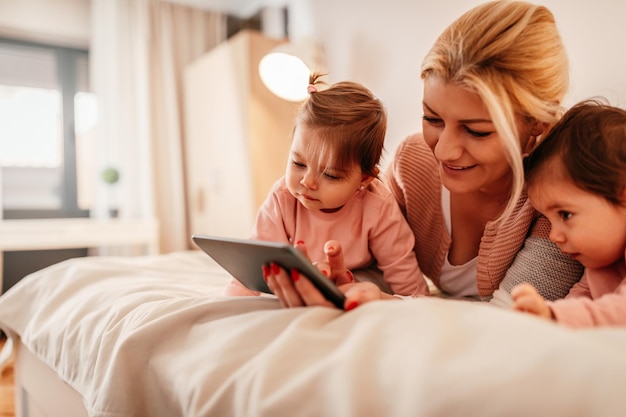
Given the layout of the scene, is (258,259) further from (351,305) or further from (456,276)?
(456,276)

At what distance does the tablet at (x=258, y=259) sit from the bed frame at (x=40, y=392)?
14.9 inches

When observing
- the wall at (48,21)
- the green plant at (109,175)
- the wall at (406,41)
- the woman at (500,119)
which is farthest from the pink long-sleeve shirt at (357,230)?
the wall at (48,21)

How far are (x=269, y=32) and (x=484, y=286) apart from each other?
280 centimetres

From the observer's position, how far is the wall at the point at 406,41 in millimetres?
1472

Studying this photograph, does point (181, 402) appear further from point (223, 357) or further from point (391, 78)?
point (391, 78)

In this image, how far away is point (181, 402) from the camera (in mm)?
561

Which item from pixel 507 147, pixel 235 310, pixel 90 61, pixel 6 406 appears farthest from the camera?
pixel 90 61

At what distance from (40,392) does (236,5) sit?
2.98 m

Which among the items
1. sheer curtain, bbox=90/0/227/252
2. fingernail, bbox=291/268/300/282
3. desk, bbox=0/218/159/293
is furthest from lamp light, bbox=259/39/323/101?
fingernail, bbox=291/268/300/282

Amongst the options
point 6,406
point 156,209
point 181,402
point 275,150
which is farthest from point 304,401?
point 156,209

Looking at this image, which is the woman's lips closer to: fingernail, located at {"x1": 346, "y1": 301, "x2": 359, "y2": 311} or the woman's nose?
the woman's nose

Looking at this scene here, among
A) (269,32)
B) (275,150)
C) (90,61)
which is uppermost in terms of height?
(269,32)

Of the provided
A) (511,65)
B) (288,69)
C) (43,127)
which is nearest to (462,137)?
(511,65)

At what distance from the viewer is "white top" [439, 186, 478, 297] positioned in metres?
1.06
